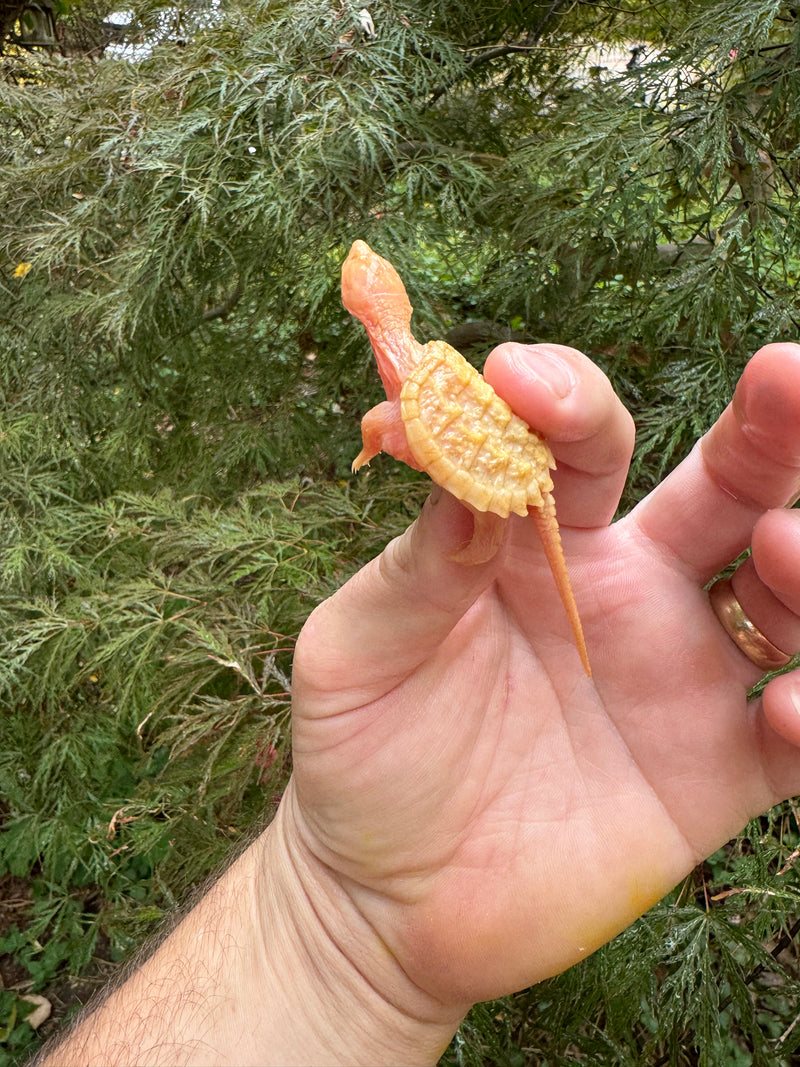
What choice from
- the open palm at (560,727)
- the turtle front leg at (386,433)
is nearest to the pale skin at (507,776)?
the open palm at (560,727)

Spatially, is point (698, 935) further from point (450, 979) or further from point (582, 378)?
point (582, 378)

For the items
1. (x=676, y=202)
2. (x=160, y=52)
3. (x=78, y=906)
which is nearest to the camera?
(x=676, y=202)

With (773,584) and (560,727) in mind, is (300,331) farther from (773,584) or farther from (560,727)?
(773,584)

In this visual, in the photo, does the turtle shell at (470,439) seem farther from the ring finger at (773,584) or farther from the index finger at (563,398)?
the ring finger at (773,584)

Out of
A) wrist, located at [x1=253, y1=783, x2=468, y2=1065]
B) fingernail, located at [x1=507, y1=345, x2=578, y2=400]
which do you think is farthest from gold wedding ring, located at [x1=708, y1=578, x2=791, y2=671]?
wrist, located at [x1=253, y1=783, x2=468, y2=1065]

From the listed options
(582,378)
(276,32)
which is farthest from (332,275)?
(582,378)

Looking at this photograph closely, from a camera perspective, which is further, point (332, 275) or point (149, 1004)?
point (332, 275)

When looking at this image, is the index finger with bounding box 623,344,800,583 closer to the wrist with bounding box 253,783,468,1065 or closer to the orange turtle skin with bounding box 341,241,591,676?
the orange turtle skin with bounding box 341,241,591,676

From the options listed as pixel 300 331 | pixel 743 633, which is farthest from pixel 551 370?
pixel 300 331
